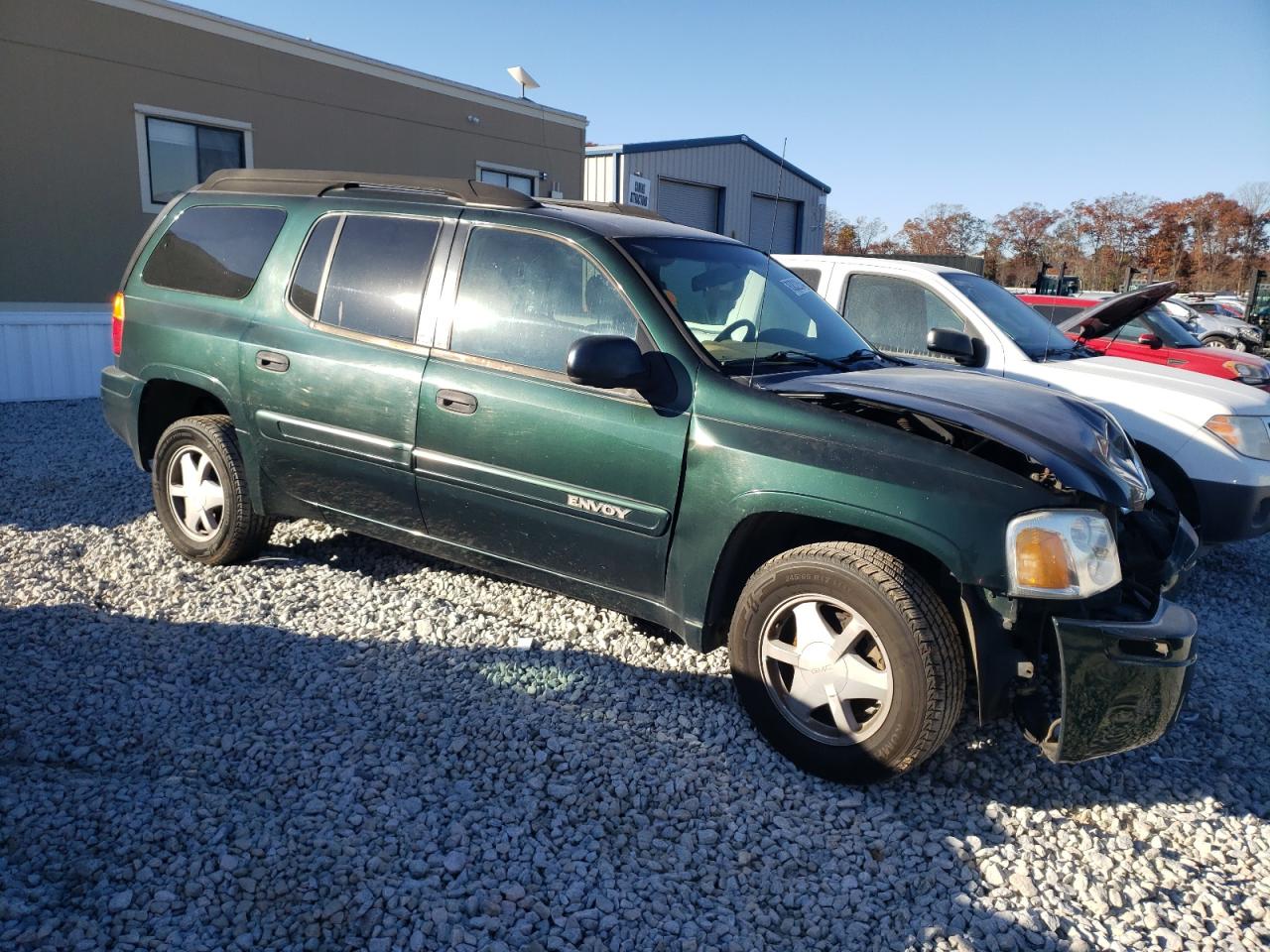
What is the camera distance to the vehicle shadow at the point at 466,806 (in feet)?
7.74

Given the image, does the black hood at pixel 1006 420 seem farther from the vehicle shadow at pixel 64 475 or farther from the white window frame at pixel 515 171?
the white window frame at pixel 515 171

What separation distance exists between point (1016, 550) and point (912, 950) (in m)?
1.18

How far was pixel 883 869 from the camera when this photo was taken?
8.67 feet

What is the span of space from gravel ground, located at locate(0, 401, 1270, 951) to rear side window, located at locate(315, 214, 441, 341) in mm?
1375

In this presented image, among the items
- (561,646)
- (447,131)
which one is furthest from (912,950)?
(447,131)

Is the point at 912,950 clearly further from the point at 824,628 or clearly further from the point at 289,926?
the point at 289,926

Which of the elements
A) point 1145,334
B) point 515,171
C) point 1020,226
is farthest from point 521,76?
point 1020,226

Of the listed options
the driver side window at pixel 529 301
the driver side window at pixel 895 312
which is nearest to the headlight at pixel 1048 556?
the driver side window at pixel 529 301

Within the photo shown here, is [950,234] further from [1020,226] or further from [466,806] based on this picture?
[466,806]

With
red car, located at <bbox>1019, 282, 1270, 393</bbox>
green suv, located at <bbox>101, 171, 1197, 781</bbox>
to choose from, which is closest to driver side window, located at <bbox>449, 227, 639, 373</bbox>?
green suv, located at <bbox>101, 171, 1197, 781</bbox>

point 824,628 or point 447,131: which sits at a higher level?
point 447,131

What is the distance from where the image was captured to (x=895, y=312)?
6293 millimetres

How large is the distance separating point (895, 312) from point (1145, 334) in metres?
3.41

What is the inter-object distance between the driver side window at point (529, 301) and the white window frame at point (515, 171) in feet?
41.7
